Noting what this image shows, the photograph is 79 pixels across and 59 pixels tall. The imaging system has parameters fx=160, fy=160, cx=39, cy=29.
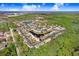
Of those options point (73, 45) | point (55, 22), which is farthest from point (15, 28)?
point (73, 45)

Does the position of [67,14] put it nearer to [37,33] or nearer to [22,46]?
[37,33]

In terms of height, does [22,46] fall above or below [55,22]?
below

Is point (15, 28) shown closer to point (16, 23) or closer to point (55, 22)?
point (16, 23)

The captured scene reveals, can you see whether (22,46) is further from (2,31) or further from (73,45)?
(73,45)

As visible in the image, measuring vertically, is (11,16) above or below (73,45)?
above

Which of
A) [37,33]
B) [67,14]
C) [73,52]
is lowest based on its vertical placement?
[73,52]

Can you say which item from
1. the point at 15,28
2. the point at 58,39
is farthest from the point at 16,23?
the point at 58,39

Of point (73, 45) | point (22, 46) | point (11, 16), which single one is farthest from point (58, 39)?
point (11, 16)
